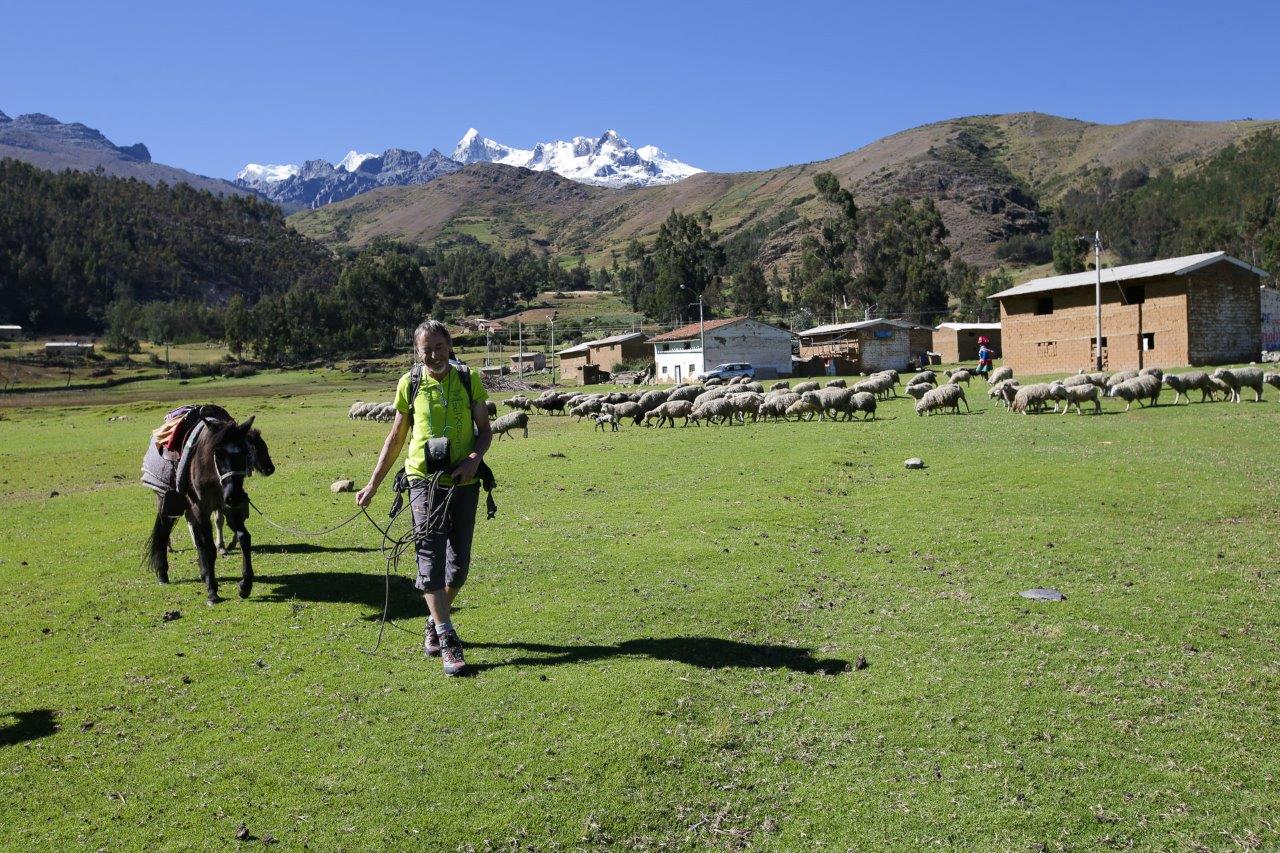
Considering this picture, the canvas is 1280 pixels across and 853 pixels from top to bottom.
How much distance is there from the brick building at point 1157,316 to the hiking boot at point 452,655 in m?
45.0

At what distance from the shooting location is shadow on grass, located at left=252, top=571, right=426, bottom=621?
31.0 ft

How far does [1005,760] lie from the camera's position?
574cm

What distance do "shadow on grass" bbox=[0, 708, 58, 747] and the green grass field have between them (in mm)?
23

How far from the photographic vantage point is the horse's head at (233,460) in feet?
30.4

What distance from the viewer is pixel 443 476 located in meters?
7.30

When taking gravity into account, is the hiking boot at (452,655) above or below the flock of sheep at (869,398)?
below

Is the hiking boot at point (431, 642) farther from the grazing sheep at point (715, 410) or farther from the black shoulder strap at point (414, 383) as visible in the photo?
the grazing sheep at point (715, 410)

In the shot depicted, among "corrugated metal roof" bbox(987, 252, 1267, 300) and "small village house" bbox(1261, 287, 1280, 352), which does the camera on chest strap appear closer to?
"corrugated metal roof" bbox(987, 252, 1267, 300)

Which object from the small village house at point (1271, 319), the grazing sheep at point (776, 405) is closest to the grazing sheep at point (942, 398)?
the grazing sheep at point (776, 405)

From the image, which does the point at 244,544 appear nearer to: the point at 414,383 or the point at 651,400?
the point at 414,383

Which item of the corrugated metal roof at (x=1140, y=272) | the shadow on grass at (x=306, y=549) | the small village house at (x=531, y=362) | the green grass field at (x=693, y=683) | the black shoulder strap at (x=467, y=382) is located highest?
the corrugated metal roof at (x=1140, y=272)

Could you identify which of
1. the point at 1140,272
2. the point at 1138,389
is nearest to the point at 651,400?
the point at 1138,389

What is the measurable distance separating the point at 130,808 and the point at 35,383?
95.0 m

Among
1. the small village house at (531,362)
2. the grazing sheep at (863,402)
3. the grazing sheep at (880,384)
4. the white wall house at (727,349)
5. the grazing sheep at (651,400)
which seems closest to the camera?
the grazing sheep at (863,402)
